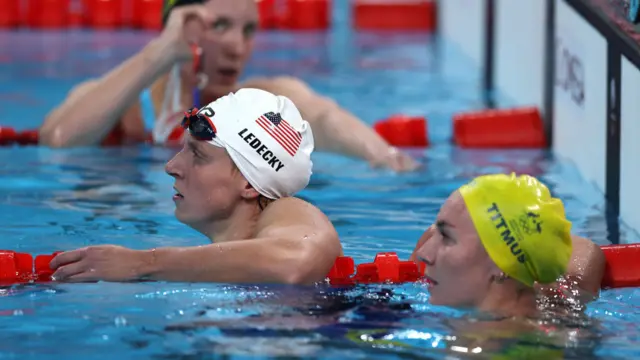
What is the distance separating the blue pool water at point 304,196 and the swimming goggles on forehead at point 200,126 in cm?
51

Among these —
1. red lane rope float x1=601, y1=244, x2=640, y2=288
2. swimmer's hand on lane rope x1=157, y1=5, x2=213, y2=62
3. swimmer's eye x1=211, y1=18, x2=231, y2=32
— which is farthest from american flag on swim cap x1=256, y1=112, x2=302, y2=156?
swimmer's eye x1=211, y1=18, x2=231, y2=32

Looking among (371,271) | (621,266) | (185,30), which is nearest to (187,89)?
(185,30)

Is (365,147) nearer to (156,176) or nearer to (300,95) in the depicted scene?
(300,95)

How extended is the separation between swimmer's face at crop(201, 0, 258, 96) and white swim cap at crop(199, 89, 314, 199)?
2105 millimetres

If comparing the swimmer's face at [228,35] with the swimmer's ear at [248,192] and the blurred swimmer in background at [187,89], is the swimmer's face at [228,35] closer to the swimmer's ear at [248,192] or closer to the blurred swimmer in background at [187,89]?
the blurred swimmer in background at [187,89]

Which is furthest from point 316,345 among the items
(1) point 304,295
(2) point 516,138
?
(2) point 516,138

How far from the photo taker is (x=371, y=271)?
4.08 m

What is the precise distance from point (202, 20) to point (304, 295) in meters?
2.70

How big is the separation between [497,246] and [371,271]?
30.4 inches

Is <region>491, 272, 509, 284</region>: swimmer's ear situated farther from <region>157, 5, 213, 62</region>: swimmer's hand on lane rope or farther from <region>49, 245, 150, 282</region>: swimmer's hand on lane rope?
<region>157, 5, 213, 62</region>: swimmer's hand on lane rope

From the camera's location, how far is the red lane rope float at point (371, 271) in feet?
13.2

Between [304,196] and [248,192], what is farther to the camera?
[304,196]

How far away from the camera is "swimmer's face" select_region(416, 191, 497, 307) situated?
342cm

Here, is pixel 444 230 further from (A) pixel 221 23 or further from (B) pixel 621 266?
(A) pixel 221 23
